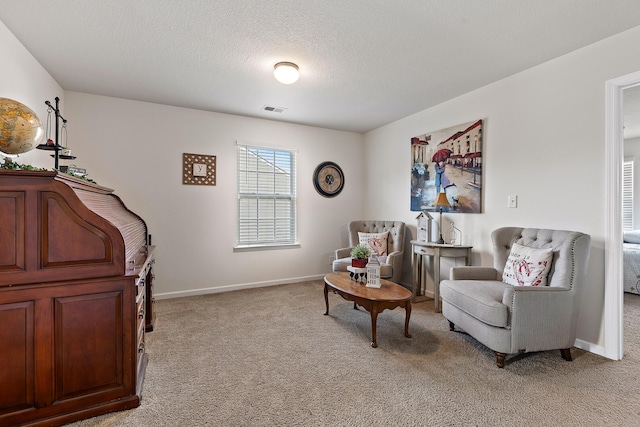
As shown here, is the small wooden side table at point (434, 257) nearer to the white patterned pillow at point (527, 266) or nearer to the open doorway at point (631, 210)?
the white patterned pillow at point (527, 266)

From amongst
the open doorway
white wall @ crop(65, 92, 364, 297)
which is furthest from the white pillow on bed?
white wall @ crop(65, 92, 364, 297)

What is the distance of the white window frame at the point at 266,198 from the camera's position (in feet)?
14.5

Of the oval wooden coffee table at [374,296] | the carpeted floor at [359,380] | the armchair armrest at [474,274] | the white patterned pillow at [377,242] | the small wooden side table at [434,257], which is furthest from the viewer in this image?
the white patterned pillow at [377,242]

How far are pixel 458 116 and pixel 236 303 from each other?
11.6 ft

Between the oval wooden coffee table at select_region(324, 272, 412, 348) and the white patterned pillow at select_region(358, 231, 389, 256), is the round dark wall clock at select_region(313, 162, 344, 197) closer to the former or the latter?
the white patterned pillow at select_region(358, 231, 389, 256)

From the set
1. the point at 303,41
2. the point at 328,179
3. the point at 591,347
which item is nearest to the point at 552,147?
the point at 591,347

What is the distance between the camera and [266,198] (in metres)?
4.60

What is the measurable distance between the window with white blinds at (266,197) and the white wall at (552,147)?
235 centimetres

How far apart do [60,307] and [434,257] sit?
11.0 feet

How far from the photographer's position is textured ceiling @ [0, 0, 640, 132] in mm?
2025

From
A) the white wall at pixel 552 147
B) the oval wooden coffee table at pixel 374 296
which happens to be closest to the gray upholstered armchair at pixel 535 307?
the white wall at pixel 552 147

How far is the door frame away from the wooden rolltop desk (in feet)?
11.2

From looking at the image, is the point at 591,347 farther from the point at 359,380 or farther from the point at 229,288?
the point at 229,288

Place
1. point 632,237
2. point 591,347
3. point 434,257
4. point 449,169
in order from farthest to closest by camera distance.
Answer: point 632,237 → point 449,169 → point 434,257 → point 591,347
